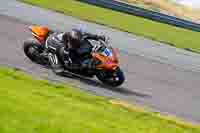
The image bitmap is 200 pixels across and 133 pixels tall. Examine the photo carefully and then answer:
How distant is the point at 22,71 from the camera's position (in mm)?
13234

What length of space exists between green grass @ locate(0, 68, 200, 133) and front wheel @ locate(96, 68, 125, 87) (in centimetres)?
183

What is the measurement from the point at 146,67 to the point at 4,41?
4.10m

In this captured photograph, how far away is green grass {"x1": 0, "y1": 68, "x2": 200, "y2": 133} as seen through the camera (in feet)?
23.9

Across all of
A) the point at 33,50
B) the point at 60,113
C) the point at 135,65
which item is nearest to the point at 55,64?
the point at 33,50

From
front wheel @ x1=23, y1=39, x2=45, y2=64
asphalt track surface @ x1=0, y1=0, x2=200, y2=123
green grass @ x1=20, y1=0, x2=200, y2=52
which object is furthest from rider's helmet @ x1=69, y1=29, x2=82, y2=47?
green grass @ x1=20, y1=0, x2=200, y2=52

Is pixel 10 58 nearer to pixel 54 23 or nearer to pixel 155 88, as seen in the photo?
pixel 155 88

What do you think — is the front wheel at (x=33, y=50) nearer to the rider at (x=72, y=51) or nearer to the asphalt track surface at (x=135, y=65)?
the asphalt track surface at (x=135, y=65)

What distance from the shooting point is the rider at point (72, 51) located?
45.8ft

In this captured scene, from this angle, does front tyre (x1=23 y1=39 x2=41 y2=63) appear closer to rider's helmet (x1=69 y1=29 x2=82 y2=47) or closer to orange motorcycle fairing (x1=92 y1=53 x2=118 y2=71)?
rider's helmet (x1=69 y1=29 x2=82 y2=47)

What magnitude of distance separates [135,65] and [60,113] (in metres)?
8.94

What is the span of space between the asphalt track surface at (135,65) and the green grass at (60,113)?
1.48 metres

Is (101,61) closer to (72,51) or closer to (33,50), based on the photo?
(72,51)

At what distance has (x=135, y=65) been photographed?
56.3ft

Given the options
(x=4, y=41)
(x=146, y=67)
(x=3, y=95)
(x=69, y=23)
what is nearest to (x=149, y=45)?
(x=69, y=23)
